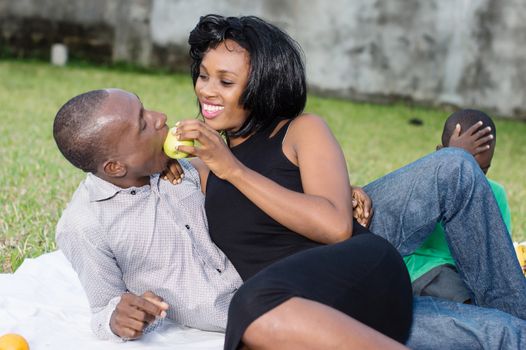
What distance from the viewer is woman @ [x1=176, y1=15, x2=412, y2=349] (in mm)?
2420

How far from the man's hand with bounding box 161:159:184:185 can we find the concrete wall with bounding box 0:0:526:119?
32.4 ft

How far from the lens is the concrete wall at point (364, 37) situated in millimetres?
12391

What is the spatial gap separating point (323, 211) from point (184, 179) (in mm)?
697

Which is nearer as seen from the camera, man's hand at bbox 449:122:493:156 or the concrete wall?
man's hand at bbox 449:122:493:156

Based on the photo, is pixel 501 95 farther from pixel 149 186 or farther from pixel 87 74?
pixel 149 186

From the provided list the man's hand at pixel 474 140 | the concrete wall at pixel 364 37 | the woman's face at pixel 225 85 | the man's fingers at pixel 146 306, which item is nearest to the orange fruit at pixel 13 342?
the man's fingers at pixel 146 306

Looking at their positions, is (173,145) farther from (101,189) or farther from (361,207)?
(361,207)

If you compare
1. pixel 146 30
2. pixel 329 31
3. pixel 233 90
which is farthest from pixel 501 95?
pixel 233 90

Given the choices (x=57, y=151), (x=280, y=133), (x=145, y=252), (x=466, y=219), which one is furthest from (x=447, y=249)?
(x=57, y=151)

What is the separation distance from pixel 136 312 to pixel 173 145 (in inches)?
23.5

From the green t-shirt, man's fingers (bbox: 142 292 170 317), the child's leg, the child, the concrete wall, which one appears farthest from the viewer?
the concrete wall

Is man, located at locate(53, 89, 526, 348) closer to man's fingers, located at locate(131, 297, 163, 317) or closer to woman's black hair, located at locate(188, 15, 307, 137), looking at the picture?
man's fingers, located at locate(131, 297, 163, 317)

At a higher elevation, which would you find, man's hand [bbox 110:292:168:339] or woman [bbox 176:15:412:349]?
woman [bbox 176:15:412:349]

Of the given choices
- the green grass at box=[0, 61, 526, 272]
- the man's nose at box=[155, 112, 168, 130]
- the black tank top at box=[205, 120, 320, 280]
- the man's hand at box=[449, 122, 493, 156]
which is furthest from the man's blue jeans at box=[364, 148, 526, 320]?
the green grass at box=[0, 61, 526, 272]
